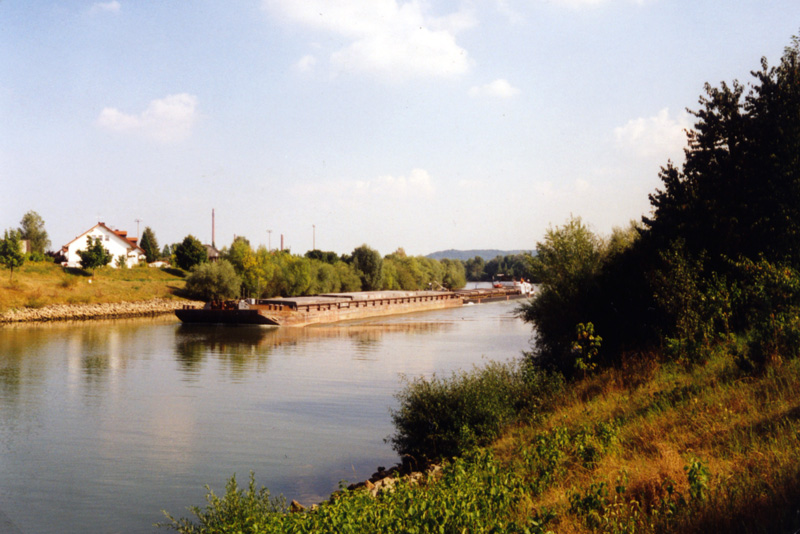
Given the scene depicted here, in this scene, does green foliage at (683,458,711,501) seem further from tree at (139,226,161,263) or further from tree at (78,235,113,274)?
tree at (139,226,161,263)

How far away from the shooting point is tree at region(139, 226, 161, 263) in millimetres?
104812

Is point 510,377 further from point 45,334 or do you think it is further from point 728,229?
point 45,334

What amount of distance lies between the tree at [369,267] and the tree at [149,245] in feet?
118

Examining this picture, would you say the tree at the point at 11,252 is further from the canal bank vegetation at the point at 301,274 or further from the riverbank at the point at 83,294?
the canal bank vegetation at the point at 301,274

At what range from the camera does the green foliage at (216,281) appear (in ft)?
235

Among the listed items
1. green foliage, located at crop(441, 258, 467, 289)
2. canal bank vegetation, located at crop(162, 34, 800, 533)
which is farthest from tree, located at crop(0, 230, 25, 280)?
green foliage, located at crop(441, 258, 467, 289)

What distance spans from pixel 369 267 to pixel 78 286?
157 feet

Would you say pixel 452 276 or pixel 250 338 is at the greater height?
pixel 452 276

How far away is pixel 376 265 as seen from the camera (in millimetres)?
103438

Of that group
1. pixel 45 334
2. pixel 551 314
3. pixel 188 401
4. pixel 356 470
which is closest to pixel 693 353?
pixel 356 470

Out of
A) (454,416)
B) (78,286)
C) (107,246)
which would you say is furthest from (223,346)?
(107,246)

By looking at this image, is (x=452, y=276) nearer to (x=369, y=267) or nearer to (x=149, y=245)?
(x=369, y=267)

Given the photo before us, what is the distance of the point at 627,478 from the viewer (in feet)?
23.0

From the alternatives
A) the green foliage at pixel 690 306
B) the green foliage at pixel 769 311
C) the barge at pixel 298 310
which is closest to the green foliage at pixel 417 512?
the green foliage at pixel 769 311
